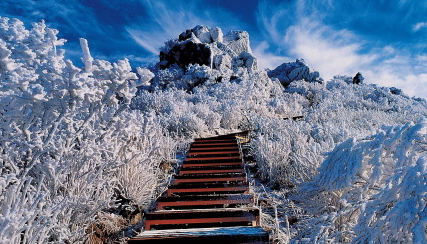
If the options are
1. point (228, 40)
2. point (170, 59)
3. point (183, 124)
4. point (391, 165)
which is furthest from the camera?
point (228, 40)

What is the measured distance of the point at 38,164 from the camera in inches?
89.0

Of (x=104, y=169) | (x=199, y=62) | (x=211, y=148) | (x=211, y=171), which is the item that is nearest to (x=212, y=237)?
(x=104, y=169)

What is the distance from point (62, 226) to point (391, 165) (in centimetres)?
265

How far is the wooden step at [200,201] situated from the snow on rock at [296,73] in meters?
28.9

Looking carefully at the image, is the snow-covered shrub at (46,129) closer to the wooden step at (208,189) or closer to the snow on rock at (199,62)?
the wooden step at (208,189)

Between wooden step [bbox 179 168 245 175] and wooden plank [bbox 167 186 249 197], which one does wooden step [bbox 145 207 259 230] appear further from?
wooden step [bbox 179 168 245 175]

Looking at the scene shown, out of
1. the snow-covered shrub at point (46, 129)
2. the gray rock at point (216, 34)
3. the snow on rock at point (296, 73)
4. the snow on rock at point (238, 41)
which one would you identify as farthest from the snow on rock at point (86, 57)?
the snow on rock at point (238, 41)

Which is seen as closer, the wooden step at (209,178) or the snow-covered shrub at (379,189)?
the snow-covered shrub at (379,189)

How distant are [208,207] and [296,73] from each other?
1199 inches

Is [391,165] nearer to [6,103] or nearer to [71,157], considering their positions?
[71,157]

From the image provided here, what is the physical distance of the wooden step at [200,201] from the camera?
10.4 ft

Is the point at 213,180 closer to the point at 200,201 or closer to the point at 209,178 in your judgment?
the point at 209,178

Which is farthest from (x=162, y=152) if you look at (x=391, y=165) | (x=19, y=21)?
(x=391, y=165)

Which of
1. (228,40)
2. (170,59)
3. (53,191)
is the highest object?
(228,40)
